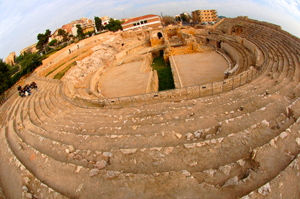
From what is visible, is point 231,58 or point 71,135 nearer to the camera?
point 71,135

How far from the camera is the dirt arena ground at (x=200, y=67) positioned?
1514cm

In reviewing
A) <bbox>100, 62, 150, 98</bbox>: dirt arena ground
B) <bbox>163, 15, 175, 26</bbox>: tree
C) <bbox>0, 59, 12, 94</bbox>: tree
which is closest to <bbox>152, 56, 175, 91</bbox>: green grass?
<bbox>100, 62, 150, 98</bbox>: dirt arena ground

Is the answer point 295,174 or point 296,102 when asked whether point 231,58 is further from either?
point 295,174

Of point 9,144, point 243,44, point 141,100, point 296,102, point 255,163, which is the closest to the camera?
point 255,163

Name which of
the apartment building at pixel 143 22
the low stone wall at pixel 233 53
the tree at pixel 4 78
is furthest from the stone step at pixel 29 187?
the apartment building at pixel 143 22

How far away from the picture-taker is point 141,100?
1091cm

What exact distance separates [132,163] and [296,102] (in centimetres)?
612

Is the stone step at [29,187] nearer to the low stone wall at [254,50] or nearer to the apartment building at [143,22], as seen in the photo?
the low stone wall at [254,50]

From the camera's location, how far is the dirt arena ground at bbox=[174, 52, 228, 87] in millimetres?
15138

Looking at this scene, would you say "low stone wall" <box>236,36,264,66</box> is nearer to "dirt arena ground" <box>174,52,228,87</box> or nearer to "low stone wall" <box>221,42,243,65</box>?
"low stone wall" <box>221,42,243,65</box>

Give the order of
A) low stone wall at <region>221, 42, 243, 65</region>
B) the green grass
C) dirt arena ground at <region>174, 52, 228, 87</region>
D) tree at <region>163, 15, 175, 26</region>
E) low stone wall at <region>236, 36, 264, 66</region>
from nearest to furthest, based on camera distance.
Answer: low stone wall at <region>236, 36, 264, 66</region> < dirt arena ground at <region>174, 52, 228, 87</region> < the green grass < low stone wall at <region>221, 42, 243, 65</region> < tree at <region>163, 15, 175, 26</region>

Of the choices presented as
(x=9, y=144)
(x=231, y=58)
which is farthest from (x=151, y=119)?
(x=231, y=58)

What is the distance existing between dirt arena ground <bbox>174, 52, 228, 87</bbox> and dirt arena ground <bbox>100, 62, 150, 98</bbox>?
13.4 ft

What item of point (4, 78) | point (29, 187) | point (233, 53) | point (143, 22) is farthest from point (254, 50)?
point (143, 22)
